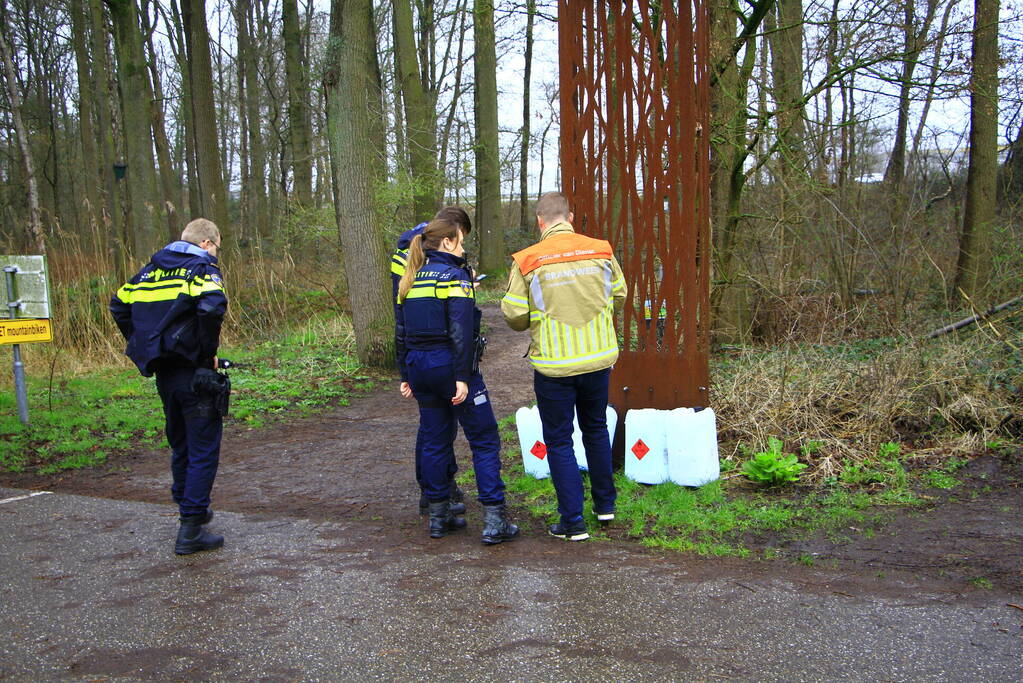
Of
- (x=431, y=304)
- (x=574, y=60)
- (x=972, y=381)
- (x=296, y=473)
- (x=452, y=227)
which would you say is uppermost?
(x=574, y=60)

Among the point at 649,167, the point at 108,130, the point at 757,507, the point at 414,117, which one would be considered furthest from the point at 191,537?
the point at 108,130

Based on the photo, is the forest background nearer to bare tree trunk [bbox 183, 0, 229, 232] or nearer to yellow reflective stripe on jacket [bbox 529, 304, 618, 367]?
bare tree trunk [bbox 183, 0, 229, 232]

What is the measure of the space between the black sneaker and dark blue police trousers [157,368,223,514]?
1.93m

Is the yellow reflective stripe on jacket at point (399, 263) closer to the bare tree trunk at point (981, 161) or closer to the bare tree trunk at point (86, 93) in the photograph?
the bare tree trunk at point (981, 161)

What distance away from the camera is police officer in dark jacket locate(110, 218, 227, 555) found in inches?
170

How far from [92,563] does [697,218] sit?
169 inches

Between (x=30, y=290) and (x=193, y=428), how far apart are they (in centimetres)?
449

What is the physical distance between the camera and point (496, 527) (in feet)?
14.8

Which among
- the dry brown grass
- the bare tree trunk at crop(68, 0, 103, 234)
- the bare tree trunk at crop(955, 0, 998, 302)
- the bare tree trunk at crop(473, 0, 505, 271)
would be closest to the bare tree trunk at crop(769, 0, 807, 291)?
the bare tree trunk at crop(955, 0, 998, 302)

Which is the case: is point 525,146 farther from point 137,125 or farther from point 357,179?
point 357,179

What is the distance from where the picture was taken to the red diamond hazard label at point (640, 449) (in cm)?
532

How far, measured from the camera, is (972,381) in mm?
5965

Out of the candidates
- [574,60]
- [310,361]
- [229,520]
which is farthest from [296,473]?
[310,361]

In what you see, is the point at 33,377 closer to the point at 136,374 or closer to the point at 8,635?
the point at 136,374
